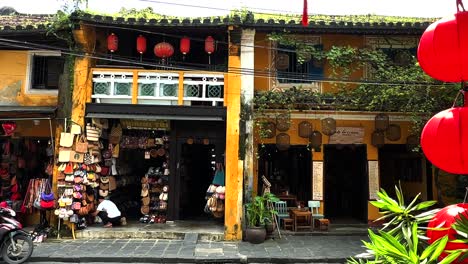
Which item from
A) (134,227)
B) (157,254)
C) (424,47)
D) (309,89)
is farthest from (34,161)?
(424,47)

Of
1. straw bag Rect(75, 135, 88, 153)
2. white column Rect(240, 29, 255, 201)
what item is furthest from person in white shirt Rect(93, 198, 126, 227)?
white column Rect(240, 29, 255, 201)

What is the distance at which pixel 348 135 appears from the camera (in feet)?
43.4

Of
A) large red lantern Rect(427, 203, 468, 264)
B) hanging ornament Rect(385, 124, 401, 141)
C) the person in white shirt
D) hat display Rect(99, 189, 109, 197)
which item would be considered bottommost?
the person in white shirt

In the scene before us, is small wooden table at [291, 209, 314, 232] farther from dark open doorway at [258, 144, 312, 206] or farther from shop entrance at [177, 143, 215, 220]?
shop entrance at [177, 143, 215, 220]

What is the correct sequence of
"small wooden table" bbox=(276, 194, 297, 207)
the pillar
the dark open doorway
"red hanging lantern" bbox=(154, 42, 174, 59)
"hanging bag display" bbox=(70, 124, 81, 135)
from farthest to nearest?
the dark open doorway → "small wooden table" bbox=(276, 194, 297, 207) → "red hanging lantern" bbox=(154, 42, 174, 59) → "hanging bag display" bbox=(70, 124, 81, 135) → the pillar

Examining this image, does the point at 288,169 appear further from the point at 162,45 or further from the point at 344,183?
the point at 162,45

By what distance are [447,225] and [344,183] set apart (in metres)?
11.9

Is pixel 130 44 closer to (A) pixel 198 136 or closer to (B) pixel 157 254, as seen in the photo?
(A) pixel 198 136

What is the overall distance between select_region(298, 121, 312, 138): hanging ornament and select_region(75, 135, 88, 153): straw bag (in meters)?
6.42

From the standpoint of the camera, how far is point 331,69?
13.0 meters

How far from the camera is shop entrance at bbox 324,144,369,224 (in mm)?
14164

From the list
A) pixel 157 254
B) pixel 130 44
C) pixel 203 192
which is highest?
pixel 130 44

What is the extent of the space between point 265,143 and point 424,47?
32.1 feet

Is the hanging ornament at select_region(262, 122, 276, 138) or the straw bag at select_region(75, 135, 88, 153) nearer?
the straw bag at select_region(75, 135, 88, 153)
